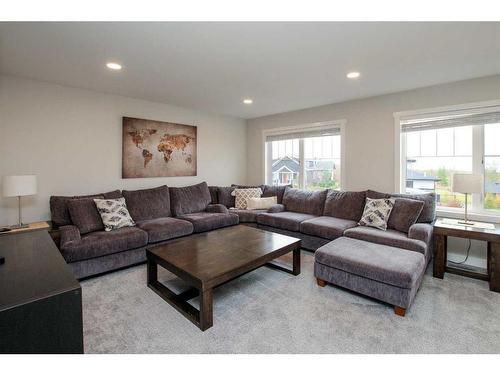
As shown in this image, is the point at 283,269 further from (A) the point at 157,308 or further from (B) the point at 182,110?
(B) the point at 182,110

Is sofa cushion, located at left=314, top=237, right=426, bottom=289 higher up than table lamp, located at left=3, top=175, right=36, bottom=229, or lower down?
lower down

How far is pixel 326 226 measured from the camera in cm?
336

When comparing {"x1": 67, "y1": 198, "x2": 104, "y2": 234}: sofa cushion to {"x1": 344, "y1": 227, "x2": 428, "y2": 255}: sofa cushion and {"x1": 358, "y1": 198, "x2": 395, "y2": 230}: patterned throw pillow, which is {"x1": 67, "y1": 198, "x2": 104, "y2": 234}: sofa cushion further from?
{"x1": 358, "y1": 198, "x2": 395, "y2": 230}: patterned throw pillow

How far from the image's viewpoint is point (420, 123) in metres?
3.49

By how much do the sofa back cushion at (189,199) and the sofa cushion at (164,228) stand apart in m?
0.47

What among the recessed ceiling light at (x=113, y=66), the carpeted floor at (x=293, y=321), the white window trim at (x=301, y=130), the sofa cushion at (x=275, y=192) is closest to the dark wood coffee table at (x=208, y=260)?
the carpeted floor at (x=293, y=321)

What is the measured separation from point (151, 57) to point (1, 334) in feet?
7.80

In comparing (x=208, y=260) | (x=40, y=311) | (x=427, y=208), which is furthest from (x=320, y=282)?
(x=40, y=311)

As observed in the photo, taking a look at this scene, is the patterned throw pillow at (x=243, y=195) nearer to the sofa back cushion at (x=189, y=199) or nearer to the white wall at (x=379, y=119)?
the sofa back cushion at (x=189, y=199)

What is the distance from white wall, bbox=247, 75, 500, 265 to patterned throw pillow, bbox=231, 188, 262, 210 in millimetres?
1560

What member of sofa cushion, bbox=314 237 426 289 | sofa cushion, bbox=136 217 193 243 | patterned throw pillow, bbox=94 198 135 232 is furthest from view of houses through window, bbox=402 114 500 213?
patterned throw pillow, bbox=94 198 135 232

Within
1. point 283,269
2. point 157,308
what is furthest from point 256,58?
point 157,308

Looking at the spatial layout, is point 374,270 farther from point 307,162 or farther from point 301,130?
point 301,130

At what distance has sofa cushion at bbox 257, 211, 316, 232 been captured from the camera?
373cm
